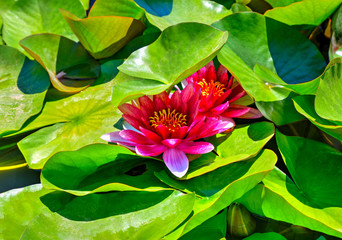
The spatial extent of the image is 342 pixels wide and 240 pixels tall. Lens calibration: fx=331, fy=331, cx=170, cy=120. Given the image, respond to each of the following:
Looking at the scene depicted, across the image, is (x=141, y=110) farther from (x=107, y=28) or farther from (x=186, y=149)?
(x=107, y=28)

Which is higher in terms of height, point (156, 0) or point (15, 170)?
point (156, 0)

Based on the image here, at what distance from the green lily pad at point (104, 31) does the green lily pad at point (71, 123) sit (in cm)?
12

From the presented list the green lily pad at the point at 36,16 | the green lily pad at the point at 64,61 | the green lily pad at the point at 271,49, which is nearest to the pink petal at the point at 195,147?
the green lily pad at the point at 271,49

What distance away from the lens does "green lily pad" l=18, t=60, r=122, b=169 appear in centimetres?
109

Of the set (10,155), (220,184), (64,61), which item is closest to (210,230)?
(220,184)

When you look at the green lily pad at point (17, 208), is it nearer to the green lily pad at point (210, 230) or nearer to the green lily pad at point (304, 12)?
the green lily pad at point (210, 230)

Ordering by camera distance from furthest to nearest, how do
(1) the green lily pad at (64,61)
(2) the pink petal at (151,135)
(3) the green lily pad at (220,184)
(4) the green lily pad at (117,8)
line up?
1. (4) the green lily pad at (117,8)
2. (1) the green lily pad at (64,61)
3. (2) the pink petal at (151,135)
4. (3) the green lily pad at (220,184)

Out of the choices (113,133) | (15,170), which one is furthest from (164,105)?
(15,170)

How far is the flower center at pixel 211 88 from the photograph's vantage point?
108 centimetres

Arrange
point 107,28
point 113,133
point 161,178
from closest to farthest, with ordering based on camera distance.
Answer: point 161,178, point 113,133, point 107,28

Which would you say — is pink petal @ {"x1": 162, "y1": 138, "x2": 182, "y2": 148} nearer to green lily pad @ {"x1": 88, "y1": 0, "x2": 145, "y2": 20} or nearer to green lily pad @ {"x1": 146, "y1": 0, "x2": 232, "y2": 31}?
green lily pad @ {"x1": 146, "y1": 0, "x2": 232, "y2": 31}

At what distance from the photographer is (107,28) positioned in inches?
49.3

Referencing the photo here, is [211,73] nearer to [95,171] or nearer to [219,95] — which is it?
[219,95]

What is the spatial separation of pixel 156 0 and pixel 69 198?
819 mm
